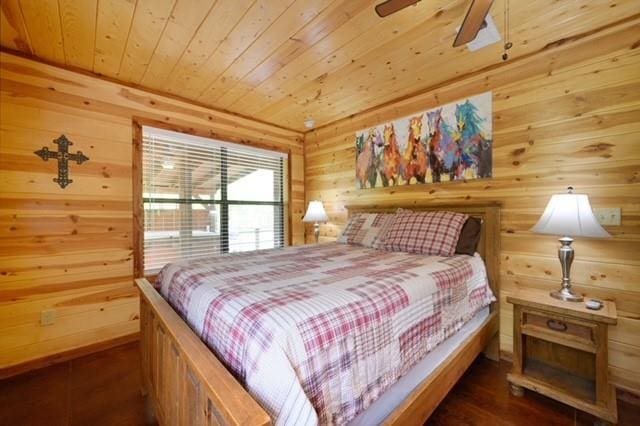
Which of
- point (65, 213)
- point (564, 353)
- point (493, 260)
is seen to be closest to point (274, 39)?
point (65, 213)

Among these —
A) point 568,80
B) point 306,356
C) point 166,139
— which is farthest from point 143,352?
point 568,80

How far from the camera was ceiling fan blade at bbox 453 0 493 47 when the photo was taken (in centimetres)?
116

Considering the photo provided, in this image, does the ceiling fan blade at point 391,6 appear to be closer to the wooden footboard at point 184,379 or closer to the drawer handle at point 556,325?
the wooden footboard at point 184,379

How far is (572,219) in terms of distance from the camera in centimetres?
155

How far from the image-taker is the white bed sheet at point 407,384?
105cm

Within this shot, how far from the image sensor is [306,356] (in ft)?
2.75

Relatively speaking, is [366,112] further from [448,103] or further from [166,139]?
[166,139]

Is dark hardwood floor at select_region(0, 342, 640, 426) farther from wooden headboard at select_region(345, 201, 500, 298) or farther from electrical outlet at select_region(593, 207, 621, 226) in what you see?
electrical outlet at select_region(593, 207, 621, 226)

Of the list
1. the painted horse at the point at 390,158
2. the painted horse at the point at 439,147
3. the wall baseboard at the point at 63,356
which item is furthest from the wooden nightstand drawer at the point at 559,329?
the wall baseboard at the point at 63,356

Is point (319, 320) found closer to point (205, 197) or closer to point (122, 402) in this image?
point (122, 402)

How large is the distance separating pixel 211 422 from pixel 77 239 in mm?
2208

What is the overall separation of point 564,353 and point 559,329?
0.37m

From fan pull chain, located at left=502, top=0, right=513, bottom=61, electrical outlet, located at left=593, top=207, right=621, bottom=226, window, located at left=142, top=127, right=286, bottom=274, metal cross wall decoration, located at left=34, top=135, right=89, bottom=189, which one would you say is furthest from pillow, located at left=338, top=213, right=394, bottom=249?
metal cross wall decoration, located at left=34, top=135, right=89, bottom=189

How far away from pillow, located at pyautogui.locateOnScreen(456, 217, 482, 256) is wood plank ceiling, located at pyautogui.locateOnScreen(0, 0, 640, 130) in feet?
4.08
